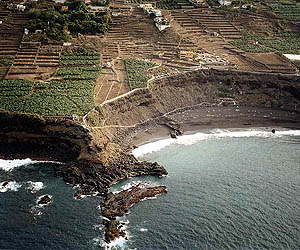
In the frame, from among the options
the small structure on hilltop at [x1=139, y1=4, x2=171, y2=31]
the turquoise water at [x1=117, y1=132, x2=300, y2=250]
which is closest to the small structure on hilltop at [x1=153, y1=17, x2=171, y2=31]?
the small structure on hilltop at [x1=139, y1=4, x2=171, y2=31]

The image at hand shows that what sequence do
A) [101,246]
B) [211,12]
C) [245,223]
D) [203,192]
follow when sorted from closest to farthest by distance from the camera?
[101,246], [245,223], [203,192], [211,12]

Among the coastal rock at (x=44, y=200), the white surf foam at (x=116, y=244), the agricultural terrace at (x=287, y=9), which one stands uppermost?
the agricultural terrace at (x=287, y=9)

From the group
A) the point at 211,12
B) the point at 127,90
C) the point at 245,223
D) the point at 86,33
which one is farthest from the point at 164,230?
the point at 211,12

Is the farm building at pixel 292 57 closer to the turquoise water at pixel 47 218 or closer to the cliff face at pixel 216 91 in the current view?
the cliff face at pixel 216 91

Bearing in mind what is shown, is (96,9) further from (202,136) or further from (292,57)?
Result: (202,136)

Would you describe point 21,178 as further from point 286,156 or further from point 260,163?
point 286,156

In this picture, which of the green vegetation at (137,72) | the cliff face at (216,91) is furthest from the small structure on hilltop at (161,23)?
the cliff face at (216,91)

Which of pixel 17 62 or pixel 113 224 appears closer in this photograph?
pixel 113 224

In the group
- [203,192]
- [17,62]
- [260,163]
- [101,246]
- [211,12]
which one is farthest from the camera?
[211,12]
